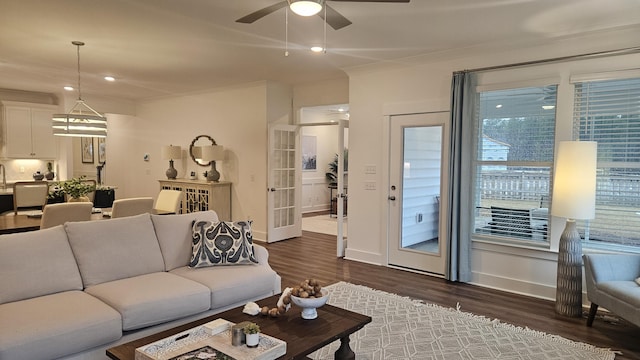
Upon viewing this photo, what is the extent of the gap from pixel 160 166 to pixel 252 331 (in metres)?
7.35

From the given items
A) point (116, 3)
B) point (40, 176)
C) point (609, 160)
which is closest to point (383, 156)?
point (609, 160)

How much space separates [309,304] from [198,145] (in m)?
6.08

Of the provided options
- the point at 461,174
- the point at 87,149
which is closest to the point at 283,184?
the point at 461,174

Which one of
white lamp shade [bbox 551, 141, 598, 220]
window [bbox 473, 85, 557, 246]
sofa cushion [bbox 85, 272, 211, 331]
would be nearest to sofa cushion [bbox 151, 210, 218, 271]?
sofa cushion [bbox 85, 272, 211, 331]

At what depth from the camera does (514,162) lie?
4.37 metres

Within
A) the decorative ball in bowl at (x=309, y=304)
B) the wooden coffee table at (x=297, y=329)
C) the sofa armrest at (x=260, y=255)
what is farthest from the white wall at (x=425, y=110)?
the decorative ball in bowl at (x=309, y=304)

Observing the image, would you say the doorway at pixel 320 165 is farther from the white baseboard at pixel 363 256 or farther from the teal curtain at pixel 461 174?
the teal curtain at pixel 461 174

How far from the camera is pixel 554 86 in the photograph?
161 inches

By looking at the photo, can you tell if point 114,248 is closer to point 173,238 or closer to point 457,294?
point 173,238

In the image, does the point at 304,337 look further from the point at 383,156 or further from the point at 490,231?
the point at 383,156

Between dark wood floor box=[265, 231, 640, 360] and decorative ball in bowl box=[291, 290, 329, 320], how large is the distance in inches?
80.2

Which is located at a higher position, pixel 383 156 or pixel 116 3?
pixel 116 3

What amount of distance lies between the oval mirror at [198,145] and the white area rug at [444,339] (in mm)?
4700

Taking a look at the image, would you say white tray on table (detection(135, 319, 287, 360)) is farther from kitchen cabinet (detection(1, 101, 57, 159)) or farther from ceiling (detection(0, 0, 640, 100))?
kitchen cabinet (detection(1, 101, 57, 159))
